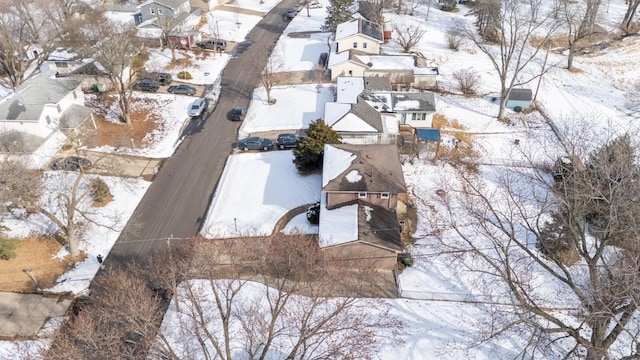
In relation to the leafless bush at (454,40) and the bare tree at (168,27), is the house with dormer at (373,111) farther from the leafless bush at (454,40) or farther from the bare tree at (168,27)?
the bare tree at (168,27)

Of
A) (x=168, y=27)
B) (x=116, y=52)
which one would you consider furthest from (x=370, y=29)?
(x=116, y=52)

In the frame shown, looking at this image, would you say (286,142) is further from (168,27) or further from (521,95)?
(521,95)

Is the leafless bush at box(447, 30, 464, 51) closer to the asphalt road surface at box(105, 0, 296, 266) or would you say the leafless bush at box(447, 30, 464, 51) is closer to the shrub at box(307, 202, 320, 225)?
the asphalt road surface at box(105, 0, 296, 266)

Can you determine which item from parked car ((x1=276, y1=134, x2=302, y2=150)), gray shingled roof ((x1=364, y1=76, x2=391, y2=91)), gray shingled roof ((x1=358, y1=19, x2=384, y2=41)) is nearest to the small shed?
gray shingled roof ((x1=364, y1=76, x2=391, y2=91))

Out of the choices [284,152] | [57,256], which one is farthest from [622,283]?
[57,256]

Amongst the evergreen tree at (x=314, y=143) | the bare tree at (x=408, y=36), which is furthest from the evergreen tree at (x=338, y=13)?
the evergreen tree at (x=314, y=143)

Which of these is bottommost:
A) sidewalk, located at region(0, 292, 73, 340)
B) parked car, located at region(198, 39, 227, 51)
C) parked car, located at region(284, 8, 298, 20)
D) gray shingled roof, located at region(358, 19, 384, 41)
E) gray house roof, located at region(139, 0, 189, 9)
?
sidewalk, located at region(0, 292, 73, 340)
